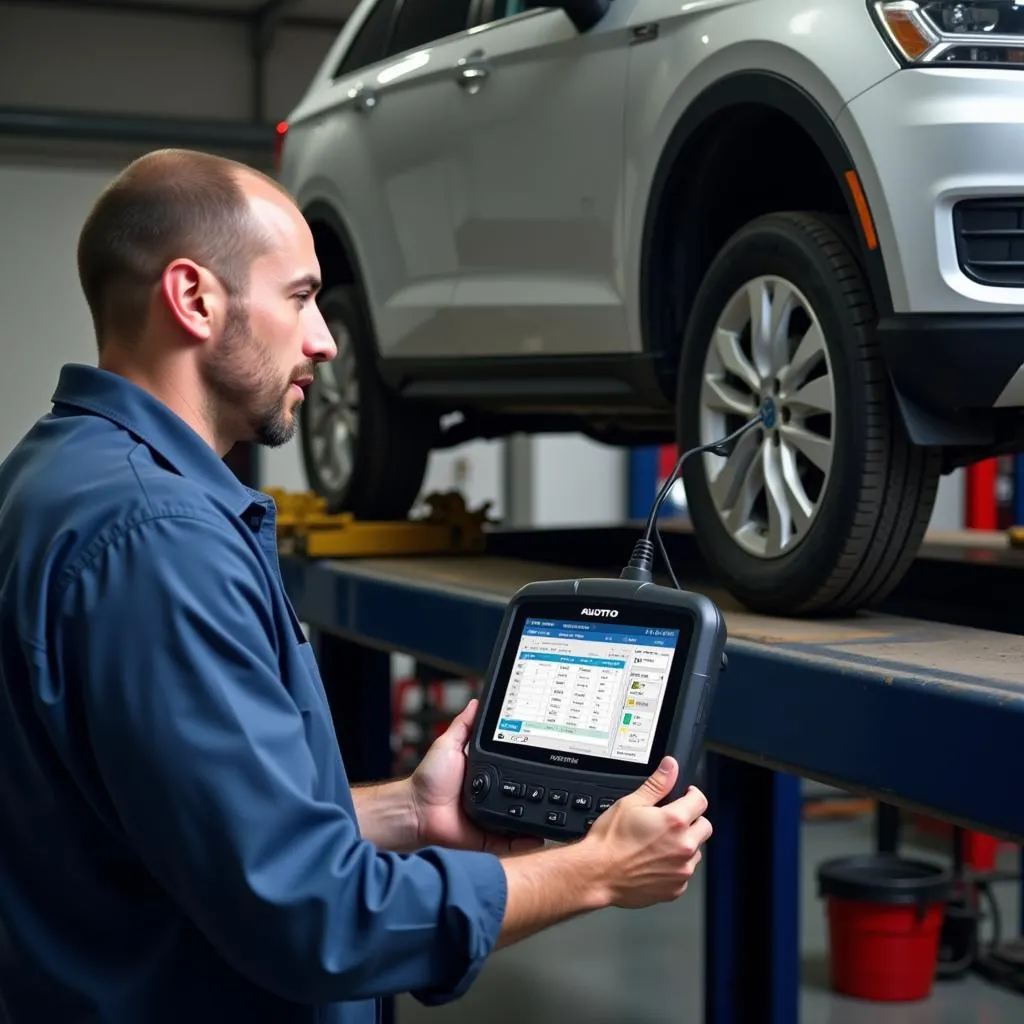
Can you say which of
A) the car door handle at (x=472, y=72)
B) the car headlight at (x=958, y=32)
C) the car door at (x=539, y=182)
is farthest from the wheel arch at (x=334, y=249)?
the car headlight at (x=958, y=32)

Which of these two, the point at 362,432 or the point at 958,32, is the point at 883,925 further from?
the point at 958,32

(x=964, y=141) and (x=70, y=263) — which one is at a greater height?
(x=70, y=263)

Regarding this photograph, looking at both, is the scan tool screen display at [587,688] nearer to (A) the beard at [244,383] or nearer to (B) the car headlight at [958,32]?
(A) the beard at [244,383]

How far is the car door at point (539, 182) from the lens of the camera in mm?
2977

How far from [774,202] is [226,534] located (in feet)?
6.31

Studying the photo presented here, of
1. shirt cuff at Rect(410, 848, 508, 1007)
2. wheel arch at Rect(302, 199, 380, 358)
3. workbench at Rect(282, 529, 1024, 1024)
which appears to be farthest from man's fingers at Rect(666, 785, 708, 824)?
wheel arch at Rect(302, 199, 380, 358)

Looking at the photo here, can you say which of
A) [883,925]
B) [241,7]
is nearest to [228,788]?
[883,925]

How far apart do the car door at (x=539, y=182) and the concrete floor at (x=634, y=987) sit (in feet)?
9.09

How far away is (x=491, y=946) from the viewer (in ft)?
4.40

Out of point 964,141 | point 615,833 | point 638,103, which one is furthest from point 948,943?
point 615,833

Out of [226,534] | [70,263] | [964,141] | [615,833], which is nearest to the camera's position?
[226,534]

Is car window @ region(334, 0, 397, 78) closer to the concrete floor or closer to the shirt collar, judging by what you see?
the shirt collar

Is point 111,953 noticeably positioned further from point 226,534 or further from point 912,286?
point 912,286

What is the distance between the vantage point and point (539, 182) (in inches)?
124
